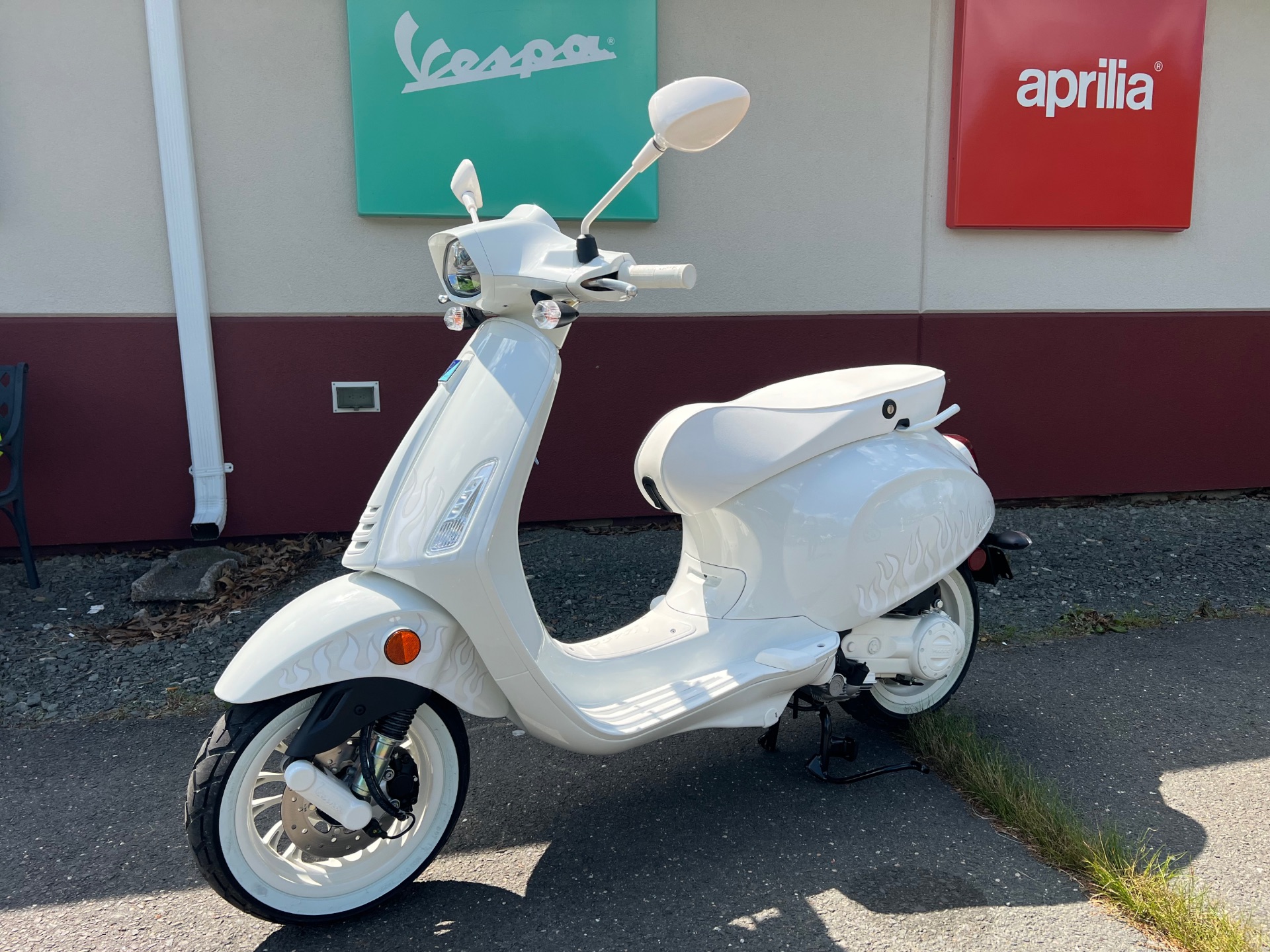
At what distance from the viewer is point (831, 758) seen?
2.73m

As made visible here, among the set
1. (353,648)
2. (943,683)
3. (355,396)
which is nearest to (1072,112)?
(943,683)

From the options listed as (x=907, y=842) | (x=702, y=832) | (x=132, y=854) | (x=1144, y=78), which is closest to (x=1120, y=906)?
(x=907, y=842)

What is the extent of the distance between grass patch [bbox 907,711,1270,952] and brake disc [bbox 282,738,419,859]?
154cm

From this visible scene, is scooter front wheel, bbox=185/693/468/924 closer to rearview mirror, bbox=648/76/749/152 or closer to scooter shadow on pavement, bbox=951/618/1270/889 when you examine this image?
rearview mirror, bbox=648/76/749/152

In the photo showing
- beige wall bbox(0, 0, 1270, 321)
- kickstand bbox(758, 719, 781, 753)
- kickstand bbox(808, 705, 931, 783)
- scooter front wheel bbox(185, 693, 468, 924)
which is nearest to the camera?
scooter front wheel bbox(185, 693, 468, 924)

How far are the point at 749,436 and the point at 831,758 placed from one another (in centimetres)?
102

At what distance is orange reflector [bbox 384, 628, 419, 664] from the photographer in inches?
77.5

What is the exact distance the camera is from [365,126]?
443 cm

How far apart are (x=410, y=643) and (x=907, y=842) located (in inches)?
54.1

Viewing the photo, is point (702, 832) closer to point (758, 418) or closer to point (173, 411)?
point (758, 418)

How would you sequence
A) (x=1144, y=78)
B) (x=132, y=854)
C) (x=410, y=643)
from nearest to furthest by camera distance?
(x=410, y=643)
(x=132, y=854)
(x=1144, y=78)

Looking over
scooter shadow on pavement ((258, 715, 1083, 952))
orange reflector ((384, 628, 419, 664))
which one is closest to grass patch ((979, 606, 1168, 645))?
scooter shadow on pavement ((258, 715, 1083, 952))

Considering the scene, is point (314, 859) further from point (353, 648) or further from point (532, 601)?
point (532, 601)

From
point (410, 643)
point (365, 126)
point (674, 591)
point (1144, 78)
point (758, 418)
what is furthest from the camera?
point (1144, 78)
